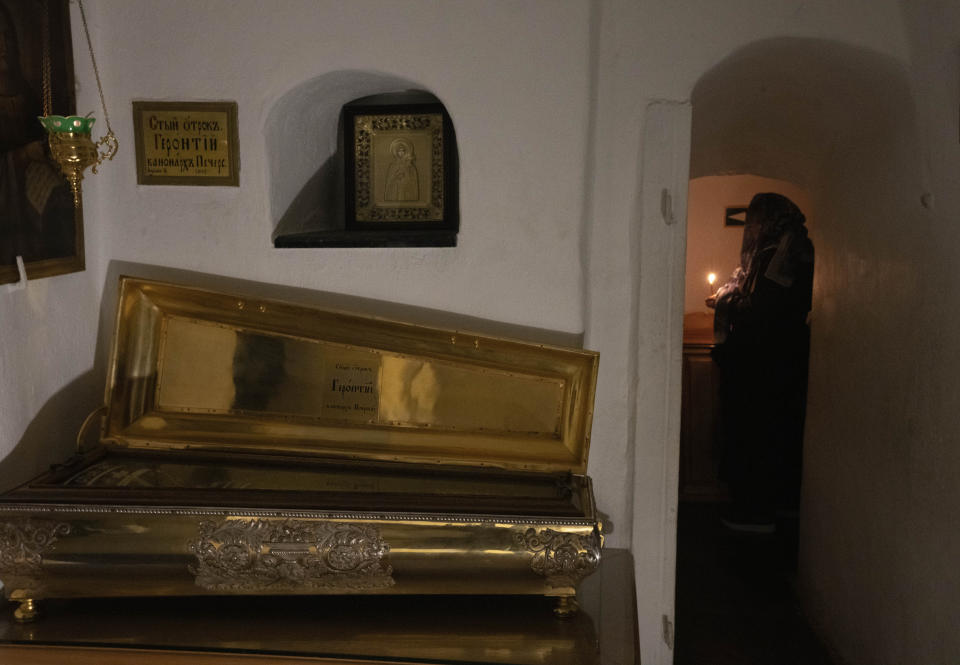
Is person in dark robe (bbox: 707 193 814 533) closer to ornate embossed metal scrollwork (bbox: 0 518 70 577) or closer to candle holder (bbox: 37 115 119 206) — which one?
candle holder (bbox: 37 115 119 206)

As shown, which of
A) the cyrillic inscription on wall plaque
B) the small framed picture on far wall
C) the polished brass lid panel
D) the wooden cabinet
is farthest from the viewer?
the small framed picture on far wall

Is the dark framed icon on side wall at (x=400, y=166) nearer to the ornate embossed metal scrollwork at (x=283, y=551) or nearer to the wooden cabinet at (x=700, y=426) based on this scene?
the ornate embossed metal scrollwork at (x=283, y=551)

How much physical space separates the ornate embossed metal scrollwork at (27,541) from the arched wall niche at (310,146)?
952 millimetres

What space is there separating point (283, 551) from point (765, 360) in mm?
2902

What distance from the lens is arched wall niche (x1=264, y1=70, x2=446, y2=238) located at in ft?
7.48

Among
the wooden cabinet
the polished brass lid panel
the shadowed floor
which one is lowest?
the shadowed floor

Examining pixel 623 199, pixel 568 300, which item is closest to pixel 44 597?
pixel 568 300

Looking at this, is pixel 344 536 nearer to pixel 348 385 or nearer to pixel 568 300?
pixel 348 385

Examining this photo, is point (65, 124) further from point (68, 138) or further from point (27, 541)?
point (27, 541)

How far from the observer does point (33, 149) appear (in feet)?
6.31

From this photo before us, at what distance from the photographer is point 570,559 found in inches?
68.3

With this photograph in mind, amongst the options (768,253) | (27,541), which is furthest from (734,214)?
(27,541)

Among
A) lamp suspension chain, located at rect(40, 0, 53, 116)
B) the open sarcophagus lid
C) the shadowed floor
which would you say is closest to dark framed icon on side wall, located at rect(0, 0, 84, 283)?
lamp suspension chain, located at rect(40, 0, 53, 116)

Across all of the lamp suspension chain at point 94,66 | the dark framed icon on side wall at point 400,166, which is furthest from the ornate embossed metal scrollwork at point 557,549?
the lamp suspension chain at point 94,66
